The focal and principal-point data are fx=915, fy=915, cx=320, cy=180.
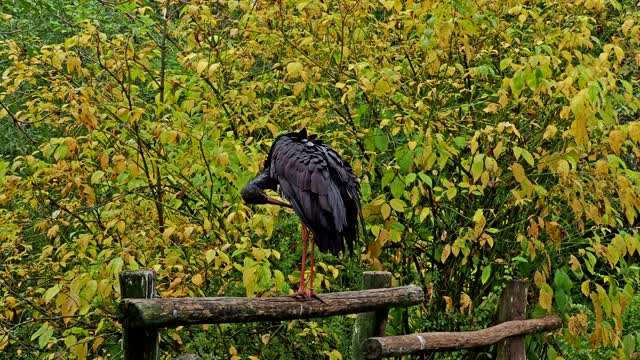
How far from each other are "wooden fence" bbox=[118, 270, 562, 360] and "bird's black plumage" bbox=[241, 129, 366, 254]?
35 centimetres

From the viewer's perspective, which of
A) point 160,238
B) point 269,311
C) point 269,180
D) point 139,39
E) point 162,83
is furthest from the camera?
point 139,39

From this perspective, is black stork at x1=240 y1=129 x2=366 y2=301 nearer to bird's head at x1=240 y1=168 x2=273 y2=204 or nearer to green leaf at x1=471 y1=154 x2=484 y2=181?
bird's head at x1=240 y1=168 x2=273 y2=204

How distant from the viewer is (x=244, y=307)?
11.9ft

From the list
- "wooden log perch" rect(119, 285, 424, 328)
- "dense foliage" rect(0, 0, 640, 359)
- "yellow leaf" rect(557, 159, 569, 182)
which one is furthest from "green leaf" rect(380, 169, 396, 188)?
"yellow leaf" rect(557, 159, 569, 182)

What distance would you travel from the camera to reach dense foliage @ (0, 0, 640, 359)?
16.3ft

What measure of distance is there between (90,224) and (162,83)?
38.9 inches

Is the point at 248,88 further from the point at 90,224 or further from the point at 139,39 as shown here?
the point at 139,39

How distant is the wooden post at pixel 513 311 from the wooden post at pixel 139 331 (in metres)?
2.98

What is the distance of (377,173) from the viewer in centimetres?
588

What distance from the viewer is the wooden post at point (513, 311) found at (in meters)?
5.74

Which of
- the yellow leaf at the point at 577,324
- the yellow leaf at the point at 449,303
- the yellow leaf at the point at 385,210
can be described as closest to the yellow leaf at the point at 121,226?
the yellow leaf at the point at 385,210

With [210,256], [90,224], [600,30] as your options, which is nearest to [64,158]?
[90,224]

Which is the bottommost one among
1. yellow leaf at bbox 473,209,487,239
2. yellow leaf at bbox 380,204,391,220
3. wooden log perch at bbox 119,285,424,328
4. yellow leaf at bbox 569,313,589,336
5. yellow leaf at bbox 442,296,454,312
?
yellow leaf at bbox 569,313,589,336

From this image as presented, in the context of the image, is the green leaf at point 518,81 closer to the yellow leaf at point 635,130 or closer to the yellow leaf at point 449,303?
the yellow leaf at point 635,130
